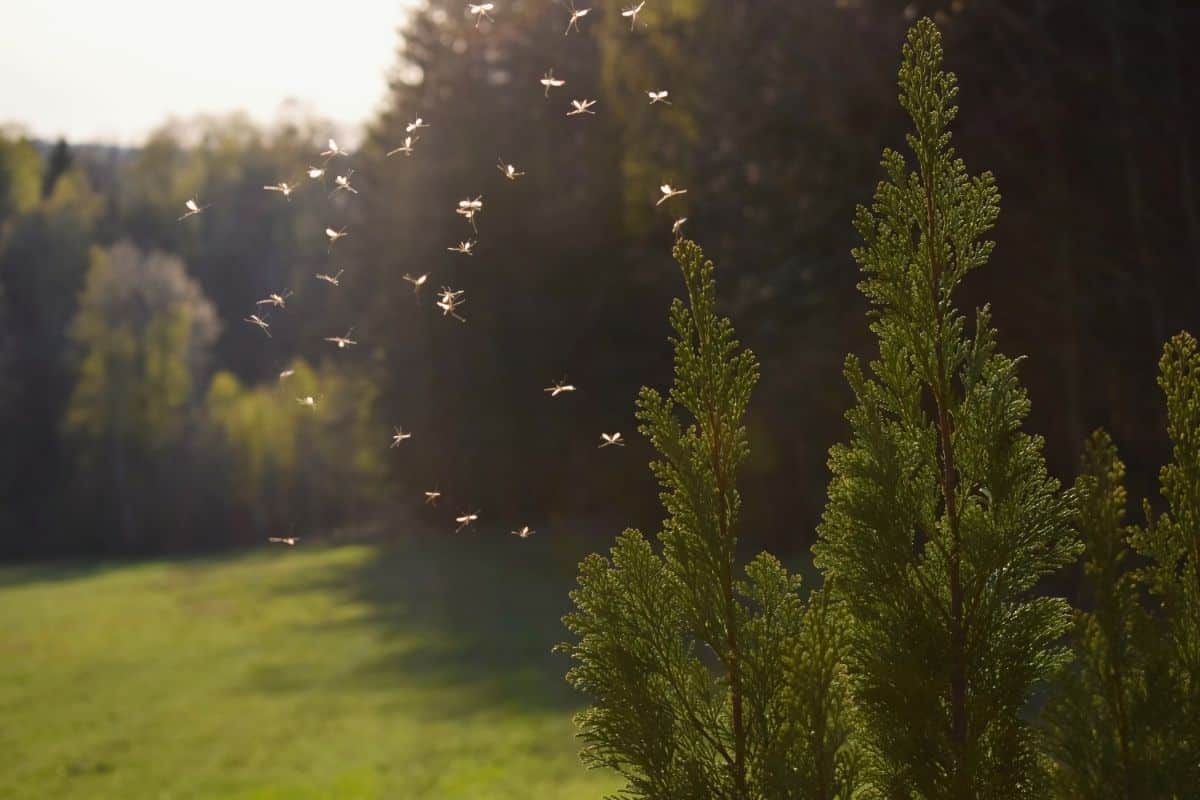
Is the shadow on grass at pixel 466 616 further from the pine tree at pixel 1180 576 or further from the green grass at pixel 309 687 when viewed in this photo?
the pine tree at pixel 1180 576

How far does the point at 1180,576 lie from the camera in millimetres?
2730

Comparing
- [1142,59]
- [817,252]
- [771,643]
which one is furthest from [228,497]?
[771,643]

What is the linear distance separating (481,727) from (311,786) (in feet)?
6.10

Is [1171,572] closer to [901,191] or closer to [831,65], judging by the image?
[901,191]

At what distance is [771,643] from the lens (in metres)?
2.68

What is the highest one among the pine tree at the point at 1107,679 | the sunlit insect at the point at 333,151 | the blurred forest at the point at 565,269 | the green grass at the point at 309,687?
the blurred forest at the point at 565,269

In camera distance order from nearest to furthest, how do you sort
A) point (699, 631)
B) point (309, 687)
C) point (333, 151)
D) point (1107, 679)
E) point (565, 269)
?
point (1107, 679), point (699, 631), point (333, 151), point (309, 687), point (565, 269)

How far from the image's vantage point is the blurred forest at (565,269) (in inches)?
509

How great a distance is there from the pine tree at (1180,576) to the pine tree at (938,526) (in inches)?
8.1

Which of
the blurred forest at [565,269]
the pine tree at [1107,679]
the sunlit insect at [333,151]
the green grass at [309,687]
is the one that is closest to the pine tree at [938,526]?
the pine tree at [1107,679]

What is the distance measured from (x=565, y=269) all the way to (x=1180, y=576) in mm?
22209

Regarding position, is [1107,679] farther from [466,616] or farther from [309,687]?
[466,616]

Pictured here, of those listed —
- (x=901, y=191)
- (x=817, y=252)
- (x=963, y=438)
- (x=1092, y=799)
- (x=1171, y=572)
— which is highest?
(x=817, y=252)

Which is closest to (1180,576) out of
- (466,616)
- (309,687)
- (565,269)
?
(309,687)
